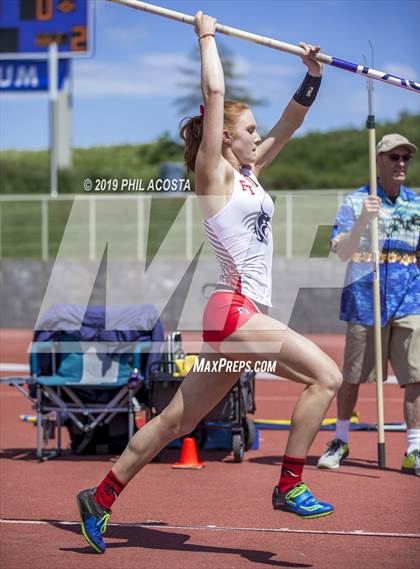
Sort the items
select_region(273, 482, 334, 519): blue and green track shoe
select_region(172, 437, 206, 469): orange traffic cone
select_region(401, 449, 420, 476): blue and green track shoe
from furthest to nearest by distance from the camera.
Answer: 1. select_region(172, 437, 206, 469): orange traffic cone
2. select_region(401, 449, 420, 476): blue and green track shoe
3. select_region(273, 482, 334, 519): blue and green track shoe

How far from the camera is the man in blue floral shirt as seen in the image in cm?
869

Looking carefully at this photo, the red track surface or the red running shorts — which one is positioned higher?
the red running shorts

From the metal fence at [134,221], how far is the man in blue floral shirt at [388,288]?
14.3 m

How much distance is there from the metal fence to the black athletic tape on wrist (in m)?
16.4

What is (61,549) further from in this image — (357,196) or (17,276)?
(17,276)

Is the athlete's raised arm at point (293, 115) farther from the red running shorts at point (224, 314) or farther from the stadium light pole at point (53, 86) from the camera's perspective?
the stadium light pole at point (53, 86)

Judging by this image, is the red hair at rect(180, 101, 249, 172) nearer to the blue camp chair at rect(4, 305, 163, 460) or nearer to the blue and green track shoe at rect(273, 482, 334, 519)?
the blue and green track shoe at rect(273, 482, 334, 519)

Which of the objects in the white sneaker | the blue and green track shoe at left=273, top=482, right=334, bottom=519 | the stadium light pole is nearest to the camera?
the blue and green track shoe at left=273, top=482, right=334, bottom=519

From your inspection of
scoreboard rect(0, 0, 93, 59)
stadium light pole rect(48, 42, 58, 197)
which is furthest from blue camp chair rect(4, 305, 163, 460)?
scoreboard rect(0, 0, 93, 59)

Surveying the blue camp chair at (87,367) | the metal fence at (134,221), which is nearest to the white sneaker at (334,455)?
the blue camp chair at (87,367)

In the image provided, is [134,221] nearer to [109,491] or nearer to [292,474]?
[109,491]

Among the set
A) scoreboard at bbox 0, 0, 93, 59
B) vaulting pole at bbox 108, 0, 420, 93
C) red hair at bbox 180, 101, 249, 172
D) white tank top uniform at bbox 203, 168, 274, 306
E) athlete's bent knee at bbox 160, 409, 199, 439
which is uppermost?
scoreboard at bbox 0, 0, 93, 59

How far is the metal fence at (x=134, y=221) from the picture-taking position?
25.5 m

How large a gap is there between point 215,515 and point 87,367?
9.10 feet
